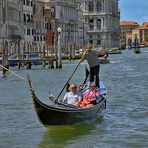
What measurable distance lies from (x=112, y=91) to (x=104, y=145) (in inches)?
394

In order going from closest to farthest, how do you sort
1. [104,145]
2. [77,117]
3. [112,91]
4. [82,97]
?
1. [104,145]
2. [77,117]
3. [82,97]
4. [112,91]

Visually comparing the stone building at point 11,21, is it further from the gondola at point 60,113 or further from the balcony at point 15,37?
the gondola at point 60,113

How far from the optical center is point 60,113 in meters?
10.1

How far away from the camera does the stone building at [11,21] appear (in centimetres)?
4969

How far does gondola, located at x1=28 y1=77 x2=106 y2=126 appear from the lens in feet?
32.2

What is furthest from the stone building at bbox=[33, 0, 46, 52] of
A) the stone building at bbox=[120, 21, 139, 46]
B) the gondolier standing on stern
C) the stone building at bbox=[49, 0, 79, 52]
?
the stone building at bbox=[120, 21, 139, 46]

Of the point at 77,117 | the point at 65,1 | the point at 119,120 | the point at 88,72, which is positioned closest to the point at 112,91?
the point at 88,72

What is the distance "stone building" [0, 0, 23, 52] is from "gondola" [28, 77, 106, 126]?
3713cm

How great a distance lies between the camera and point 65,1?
79.2m

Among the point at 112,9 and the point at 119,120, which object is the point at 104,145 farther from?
the point at 112,9

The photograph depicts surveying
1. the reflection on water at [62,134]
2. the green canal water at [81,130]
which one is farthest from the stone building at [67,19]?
the reflection on water at [62,134]

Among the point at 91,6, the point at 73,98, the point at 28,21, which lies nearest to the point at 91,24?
the point at 91,6

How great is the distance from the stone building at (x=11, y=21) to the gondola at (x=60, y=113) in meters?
37.1

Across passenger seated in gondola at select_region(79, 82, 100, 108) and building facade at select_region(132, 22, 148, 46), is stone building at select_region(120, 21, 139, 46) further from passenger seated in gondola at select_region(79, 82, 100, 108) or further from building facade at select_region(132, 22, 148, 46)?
passenger seated in gondola at select_region(79, 82, 100, 108)
